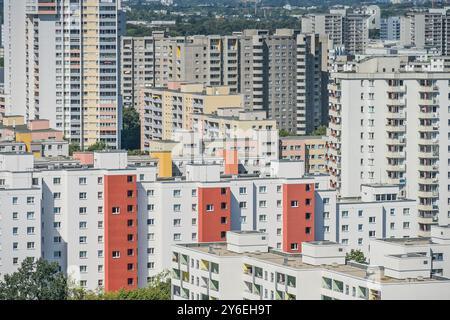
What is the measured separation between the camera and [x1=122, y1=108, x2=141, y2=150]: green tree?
30859 millimetres

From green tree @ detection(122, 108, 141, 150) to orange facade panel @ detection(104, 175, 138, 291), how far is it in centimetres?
1466

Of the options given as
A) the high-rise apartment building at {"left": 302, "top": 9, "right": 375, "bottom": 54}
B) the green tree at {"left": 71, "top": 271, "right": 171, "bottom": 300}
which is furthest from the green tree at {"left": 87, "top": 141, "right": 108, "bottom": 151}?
the high-rise apartment building at {"left": 302, "top": 9, "right": 375, "bottom": 54}

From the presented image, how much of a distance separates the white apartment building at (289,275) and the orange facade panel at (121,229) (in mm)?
2929

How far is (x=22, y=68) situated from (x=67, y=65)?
1.16m

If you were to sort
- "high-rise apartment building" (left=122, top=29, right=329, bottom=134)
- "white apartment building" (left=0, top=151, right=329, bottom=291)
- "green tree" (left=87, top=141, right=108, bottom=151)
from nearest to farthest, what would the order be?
"white apartment building" (left=0, top=151, right=329, bottom=291), "green tree" (left=87, top=141, right=108, bottom=151), "high-rise apartment building" (left=122, top=29, right=329, bottom=134)

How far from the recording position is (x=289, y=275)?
10992 millimetres

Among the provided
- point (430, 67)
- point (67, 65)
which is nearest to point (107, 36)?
point (67, 65)

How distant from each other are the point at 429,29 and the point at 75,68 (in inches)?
609

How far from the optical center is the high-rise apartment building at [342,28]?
4516 cm

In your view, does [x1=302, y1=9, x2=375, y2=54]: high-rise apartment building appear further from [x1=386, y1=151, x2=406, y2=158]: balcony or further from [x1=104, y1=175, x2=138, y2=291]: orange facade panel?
[x1=104, y1=175, x2=138, y2=291]: orange facade panel

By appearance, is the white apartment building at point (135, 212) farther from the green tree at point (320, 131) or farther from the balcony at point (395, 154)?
the green tree at point (320, 131)

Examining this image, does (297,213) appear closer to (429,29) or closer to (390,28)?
(429,29)

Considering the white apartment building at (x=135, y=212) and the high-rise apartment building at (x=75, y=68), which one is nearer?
the white apartment building at (x=135, y=212)

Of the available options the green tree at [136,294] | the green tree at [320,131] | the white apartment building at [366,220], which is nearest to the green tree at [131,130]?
the green tree at [320,131]
